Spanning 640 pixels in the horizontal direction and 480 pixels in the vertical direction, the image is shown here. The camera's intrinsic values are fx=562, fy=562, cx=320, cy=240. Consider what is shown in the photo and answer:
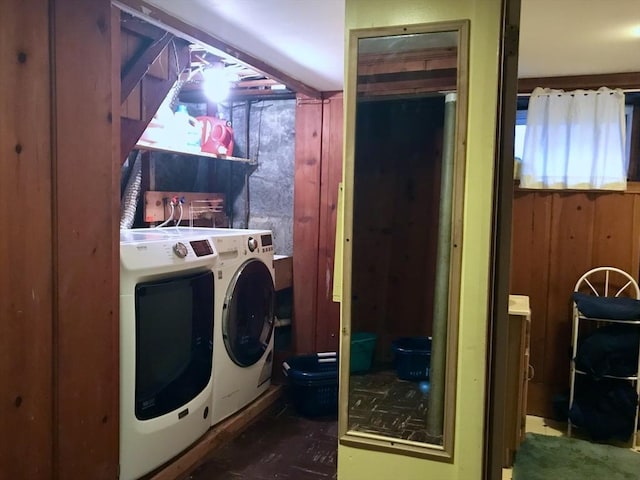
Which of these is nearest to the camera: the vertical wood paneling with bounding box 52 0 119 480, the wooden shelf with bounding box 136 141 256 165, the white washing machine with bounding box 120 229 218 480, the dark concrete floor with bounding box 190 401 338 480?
the vertical wood paneling with bounding box 52 0 119 480

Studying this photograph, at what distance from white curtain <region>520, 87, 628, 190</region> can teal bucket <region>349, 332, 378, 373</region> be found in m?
1.47

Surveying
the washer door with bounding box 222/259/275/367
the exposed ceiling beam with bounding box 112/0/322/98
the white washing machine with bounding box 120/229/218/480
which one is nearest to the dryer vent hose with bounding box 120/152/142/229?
the white washing machine with bounding box 120/229/218/480

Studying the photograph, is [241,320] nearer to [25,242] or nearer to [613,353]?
[25,242]

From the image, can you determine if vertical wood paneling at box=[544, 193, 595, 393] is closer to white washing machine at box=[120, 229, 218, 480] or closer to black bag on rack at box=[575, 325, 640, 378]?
black bag on rack at box=[575, 325, 640, 378]

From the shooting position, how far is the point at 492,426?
5.54ft

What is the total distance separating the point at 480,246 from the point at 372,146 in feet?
2.08

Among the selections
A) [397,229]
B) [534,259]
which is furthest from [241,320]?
[534,259]

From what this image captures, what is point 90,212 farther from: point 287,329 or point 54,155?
point 287,329

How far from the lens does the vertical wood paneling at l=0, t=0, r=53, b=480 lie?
152 cm

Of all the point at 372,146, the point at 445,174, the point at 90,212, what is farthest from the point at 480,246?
the point at 90,212

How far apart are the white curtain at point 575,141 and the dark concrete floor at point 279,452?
1.82 meters

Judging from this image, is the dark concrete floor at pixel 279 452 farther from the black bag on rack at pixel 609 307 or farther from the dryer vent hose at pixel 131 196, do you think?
the black bag on rack at pixel 609 307

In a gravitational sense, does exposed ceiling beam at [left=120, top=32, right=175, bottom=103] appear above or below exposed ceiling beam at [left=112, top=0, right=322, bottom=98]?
below

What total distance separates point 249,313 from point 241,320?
9cm
